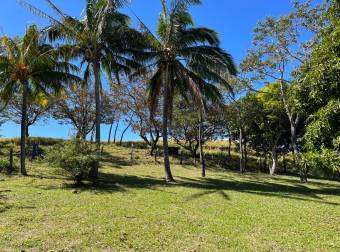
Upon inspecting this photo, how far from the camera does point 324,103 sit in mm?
7094

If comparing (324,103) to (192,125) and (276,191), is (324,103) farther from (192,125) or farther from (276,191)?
(192,125)

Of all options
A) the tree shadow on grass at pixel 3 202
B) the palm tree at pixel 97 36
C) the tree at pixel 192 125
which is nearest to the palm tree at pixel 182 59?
the palm tree at pixel 97 36

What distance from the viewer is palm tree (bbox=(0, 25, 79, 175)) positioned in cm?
1811

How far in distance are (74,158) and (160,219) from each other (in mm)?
6635

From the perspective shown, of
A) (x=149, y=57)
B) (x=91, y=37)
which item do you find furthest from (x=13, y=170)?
(x=149, y=57)

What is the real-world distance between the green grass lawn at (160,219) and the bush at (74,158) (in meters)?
0.86

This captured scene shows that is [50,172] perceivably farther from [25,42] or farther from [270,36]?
[270,36]

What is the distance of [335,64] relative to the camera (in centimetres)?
668

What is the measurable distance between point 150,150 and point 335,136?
28312mm

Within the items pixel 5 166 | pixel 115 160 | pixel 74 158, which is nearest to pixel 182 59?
pixel 74 158

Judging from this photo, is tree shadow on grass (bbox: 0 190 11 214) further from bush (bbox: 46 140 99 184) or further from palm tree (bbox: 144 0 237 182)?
palm tree (bbox: 144 0 237 182)

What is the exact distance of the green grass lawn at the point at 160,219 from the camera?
7398 mm

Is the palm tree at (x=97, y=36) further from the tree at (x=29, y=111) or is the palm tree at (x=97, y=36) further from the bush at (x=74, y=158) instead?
the tree at (x=29, y=111)

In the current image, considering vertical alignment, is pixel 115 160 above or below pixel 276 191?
above
